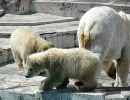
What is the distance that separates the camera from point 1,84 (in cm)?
768

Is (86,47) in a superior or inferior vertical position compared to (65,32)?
superior

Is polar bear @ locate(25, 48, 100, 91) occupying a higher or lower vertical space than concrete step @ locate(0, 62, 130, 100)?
higher

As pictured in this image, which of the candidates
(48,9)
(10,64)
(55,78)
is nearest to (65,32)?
(10,64)

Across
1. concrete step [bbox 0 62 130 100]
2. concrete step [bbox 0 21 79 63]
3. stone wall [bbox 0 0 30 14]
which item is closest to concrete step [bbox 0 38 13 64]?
concrete step [bbox 0 21 79 63]

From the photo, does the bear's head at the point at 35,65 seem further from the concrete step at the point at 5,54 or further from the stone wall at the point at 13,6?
the stone wall at the point at 13,6

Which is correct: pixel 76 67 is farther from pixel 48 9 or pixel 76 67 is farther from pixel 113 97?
pixel 48 9

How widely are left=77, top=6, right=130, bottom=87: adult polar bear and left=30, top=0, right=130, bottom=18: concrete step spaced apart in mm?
6091

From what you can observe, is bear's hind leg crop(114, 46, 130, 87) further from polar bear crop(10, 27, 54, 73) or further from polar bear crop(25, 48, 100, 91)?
polar bear crop(25, 48, 100, 91)

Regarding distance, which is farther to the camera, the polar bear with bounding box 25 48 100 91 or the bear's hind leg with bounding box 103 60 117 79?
the bear's hind leg with bounding box 103 60 117 79

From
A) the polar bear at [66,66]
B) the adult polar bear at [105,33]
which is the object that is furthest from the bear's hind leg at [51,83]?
the adult polar bear at [105,33]

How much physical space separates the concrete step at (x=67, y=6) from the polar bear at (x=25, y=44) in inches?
228

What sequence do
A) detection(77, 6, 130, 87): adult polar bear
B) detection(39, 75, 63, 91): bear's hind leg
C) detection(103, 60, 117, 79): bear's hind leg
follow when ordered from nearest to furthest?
detection(39, 75, 63, 91): bear's hind leg, detection(77, 6, 130, 87): adult polar bear, detection(103, 60, 117, 79): bear's hind leg

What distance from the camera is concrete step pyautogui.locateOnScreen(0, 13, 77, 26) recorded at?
13.5m

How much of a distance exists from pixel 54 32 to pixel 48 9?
11.4ft
